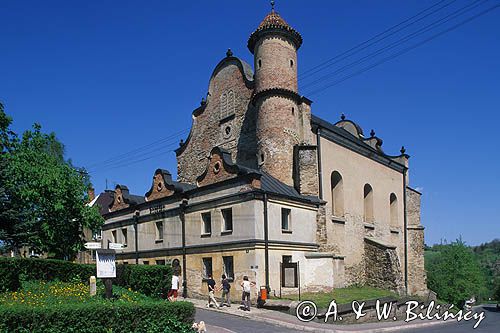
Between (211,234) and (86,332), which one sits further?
(211,234)

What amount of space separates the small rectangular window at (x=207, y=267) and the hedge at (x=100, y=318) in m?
13.5

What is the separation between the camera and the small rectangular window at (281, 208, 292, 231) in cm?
2669

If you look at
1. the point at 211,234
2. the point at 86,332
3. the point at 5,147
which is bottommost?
the point at 86,332

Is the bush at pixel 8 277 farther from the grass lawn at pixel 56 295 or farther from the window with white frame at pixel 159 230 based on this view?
the window with white frame at pixel 159 230

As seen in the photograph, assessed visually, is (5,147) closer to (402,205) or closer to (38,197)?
(38,197)

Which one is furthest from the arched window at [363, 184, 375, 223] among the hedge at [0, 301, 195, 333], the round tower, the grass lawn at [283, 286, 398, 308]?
the hedge at [0, 301, 195, 333]

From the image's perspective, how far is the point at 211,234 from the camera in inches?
1071

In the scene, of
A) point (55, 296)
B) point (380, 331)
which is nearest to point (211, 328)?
point (55, 296)

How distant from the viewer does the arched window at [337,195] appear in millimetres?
32812

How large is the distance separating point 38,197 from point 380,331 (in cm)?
Result: 2065

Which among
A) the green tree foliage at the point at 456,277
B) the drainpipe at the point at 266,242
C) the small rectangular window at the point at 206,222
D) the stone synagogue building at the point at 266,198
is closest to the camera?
the drainpipe at the point at 266,242

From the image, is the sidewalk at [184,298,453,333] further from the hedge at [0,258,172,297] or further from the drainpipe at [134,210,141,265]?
the drainpipe at [134,210,141,265]

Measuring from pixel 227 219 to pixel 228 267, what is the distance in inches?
104

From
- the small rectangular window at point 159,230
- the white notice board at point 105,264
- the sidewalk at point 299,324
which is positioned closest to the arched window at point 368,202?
the sidewalk at point 299,324
